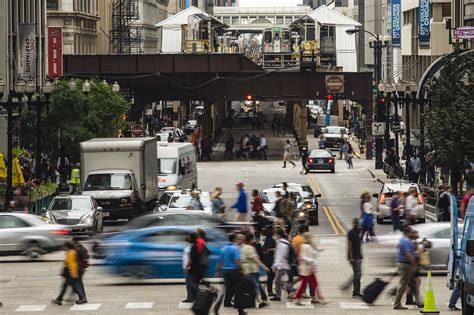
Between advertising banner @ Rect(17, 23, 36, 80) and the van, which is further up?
advertising banner @ Rect(17, 23, 36, 80)

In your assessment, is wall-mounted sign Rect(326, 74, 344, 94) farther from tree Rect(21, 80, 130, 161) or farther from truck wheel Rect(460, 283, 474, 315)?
truck wheel Rect(460, 283, 474, 315)

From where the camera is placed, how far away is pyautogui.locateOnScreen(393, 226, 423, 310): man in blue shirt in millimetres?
27031

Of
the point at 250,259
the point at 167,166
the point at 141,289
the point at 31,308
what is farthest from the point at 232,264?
the point at 167,166

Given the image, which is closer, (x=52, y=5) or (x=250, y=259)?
(x=250, y=259)

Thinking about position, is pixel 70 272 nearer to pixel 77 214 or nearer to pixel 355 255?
pixel 355 255

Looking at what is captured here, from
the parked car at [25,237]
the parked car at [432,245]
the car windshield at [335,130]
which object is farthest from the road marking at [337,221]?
the car windshield at [335,130]

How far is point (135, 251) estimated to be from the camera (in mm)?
30812

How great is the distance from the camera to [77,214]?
1738 inches

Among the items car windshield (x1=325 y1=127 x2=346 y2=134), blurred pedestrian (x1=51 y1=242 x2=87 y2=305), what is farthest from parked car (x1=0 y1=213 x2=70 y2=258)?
car windshield (x1=325 y1=127 x2=346 y2=134)

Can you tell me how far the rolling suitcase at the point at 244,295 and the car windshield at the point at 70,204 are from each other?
2075cm

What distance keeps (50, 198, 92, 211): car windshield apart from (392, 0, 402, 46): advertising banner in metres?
75.9

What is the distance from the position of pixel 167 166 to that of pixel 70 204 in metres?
13.6

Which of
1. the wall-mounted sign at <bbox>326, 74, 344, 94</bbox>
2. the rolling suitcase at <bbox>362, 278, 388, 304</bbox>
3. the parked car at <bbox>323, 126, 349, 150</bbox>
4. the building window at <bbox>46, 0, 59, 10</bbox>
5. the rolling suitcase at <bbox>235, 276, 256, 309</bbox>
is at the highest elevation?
the building window at <bbox>46, 0, 59, 10</bbox>

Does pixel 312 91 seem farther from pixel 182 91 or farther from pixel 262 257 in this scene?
pixel 262 257
